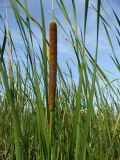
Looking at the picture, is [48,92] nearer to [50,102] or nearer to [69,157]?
[50,102]

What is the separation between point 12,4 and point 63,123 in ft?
3.33

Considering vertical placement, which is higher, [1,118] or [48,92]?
[1,118]

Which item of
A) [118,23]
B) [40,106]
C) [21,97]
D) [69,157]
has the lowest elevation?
[69,157]

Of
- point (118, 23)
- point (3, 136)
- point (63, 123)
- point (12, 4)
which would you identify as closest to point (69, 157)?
point (63, 123)

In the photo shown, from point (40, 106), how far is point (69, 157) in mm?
780

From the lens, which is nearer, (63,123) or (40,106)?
(40,106)

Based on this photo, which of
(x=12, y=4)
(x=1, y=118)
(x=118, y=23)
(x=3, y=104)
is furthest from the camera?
(x=3, y=104)

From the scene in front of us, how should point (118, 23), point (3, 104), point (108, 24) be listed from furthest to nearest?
point (3, 104) → point (108, 24) → point (118, 23)

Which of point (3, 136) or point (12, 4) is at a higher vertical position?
point (12, 4)

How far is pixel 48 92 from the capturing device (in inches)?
41.3

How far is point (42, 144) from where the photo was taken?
106 cm

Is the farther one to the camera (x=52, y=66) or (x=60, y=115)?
(x=60, y=115)

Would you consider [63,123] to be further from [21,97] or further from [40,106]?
[40,106]

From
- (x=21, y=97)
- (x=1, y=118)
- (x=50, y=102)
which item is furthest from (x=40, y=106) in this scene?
(x=1, y=118)
